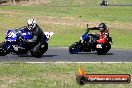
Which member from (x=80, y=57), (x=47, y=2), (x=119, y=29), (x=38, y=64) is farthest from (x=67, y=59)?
(x=47, y=2)

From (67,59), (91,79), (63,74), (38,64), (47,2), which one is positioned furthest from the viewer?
(47,2)

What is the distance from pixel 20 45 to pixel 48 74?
5.37m

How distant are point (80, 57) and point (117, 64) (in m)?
2.74

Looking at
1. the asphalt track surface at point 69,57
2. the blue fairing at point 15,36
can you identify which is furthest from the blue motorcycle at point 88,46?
the blue fairing at point 15,36

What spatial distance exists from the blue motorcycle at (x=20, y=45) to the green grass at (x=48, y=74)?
2.77 meters

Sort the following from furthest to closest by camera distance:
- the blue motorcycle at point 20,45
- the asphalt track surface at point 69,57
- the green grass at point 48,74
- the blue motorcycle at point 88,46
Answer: the blue motorcycle at point 88,46
the blue motorcycle at point 20,45
the asphalt track surface at point 69,57
the green grass at point 48,74

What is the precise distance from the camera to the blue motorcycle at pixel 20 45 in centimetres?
1959

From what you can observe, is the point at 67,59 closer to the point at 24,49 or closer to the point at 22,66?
the point at 24,49

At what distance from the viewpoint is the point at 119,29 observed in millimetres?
39781

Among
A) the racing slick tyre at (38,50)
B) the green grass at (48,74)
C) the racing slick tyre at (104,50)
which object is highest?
the green grass at (48,74)

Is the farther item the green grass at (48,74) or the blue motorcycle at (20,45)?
the blue motorcycle at (20,45)

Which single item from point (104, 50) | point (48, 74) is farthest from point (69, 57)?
point (48, 74)

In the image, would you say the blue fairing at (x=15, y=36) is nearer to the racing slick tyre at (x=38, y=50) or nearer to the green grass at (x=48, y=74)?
the racing slick tyre at (x=38, y=50)

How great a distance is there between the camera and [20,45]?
19.7m
